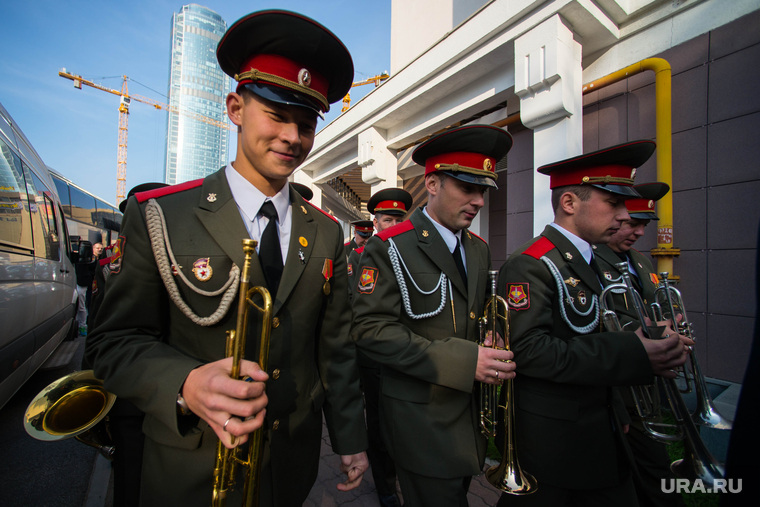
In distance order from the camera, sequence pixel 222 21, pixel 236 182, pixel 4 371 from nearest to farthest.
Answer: pixel 236 182 → pixel 4 371 → pixel 222 21

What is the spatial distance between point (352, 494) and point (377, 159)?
21.8ft

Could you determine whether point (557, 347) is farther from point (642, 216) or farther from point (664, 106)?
point (664, 106)

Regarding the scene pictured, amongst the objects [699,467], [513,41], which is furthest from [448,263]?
[513,41]

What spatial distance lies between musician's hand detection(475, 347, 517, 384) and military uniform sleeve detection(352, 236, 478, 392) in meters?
0.03

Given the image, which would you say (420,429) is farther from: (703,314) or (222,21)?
(222,21)

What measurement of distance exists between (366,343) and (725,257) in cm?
Answer: 467

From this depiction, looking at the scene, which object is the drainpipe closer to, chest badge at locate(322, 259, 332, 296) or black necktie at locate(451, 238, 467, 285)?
black necktie at locate(451, 238, 467, 285)

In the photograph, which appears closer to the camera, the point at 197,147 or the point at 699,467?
the point at 699,467

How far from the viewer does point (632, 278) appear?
296 cm

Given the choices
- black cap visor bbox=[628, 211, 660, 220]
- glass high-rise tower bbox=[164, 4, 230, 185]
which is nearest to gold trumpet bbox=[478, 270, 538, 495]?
black cap visor bbox=[628, 211, 660, 220]

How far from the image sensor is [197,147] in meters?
89.7

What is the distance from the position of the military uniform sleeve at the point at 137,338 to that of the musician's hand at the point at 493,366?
120 centimetres

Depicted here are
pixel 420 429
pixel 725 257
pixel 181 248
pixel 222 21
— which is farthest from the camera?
pixel 222 21

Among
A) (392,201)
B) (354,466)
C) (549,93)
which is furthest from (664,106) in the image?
(354,466)
